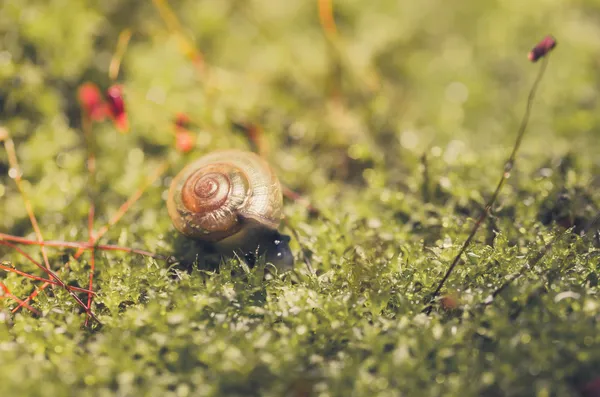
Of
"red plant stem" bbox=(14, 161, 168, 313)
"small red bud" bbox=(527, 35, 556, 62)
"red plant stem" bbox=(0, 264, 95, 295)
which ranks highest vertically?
"small red bud" bbox=(527, 35, 556, 62)

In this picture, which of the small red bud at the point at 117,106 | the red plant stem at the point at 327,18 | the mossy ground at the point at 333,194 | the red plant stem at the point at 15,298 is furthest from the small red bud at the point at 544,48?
the red plant stem at the point at 15,298

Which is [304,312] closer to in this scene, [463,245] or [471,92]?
[463,245]

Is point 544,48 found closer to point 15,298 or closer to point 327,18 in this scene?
point 327,18

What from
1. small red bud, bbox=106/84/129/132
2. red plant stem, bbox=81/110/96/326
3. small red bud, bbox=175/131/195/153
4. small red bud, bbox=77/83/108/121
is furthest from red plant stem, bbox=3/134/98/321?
small red bud, bbox=175/131/195/153

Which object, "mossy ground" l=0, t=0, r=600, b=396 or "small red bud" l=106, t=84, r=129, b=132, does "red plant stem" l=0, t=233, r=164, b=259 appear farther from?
"small red bud" l=106, t=84, r=129, b=132

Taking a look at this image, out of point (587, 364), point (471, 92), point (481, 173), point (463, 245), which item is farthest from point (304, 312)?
point (471, 92)

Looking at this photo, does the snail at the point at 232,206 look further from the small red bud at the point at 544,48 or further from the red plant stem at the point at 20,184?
the small red bud at the point at 544,48

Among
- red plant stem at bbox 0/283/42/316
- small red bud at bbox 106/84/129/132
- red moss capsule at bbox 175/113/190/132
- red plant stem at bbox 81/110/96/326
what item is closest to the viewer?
red plant stem at bbox 0/283/42/316
